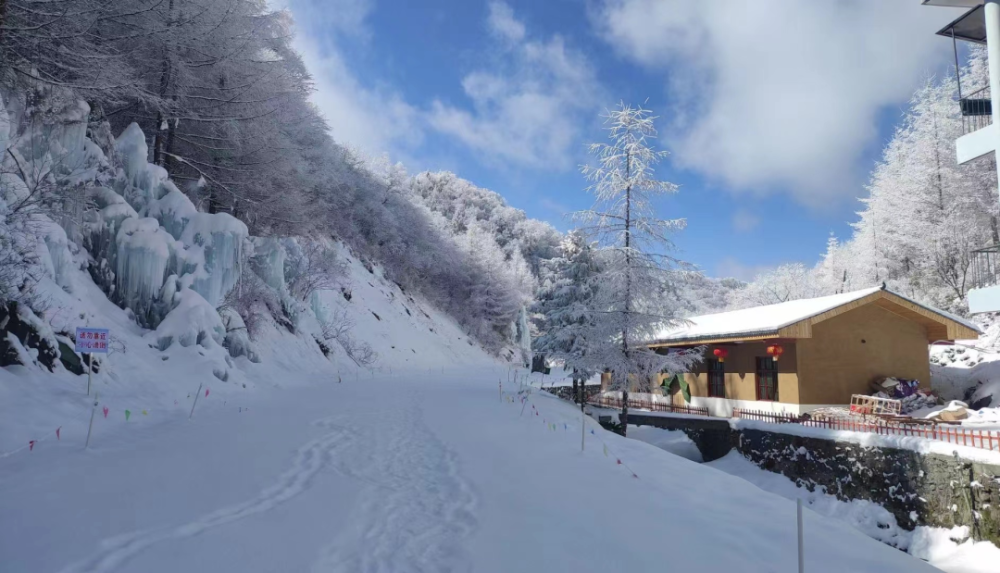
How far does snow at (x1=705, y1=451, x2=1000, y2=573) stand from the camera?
30.1 ft

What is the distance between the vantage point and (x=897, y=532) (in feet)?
35.9

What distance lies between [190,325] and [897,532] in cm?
1848

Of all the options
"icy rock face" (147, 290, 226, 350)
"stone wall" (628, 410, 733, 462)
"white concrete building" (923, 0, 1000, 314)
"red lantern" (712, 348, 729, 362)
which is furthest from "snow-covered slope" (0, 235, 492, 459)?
"white concrete building" (923, 0, 1000, 314)

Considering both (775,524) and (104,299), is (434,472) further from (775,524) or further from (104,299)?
(104,299)

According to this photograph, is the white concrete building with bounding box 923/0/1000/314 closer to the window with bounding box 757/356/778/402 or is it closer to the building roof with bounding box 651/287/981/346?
the building roof with bounding box 651/287/981/346

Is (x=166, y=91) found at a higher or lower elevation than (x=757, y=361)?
higher

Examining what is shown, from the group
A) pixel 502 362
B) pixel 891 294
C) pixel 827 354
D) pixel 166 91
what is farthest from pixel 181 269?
pixel 502 362

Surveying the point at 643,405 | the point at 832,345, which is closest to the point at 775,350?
the point at 832,345

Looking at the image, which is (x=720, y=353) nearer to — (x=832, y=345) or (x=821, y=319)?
(x=832, y=345)

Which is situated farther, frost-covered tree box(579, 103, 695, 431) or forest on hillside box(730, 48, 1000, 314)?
forest on hillside box(730, 48, 1000, 314)

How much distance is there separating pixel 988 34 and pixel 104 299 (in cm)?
2319

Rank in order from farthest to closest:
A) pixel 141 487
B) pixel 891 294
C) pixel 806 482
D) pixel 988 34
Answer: pixel 891 294, pixel 806 482, pixel 988 34, pixel 141 487

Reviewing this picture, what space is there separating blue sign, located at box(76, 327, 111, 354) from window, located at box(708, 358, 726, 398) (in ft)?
67.6

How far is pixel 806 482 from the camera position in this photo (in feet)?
44.5
